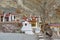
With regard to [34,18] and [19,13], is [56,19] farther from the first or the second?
[19,13]

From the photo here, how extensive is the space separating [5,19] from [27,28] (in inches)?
14.2

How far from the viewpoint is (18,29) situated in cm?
259

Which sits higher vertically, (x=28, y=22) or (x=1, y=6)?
(x=1, y=6)

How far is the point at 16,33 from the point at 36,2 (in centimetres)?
54

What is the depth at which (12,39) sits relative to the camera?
246 centimetres

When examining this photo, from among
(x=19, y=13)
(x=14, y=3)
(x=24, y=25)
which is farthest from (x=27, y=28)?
(x=14, y=3)

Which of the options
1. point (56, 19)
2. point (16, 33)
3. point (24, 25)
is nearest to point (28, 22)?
point (24, 25)

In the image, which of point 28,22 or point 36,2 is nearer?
point 36,2

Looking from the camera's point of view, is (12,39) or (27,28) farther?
(27,28)

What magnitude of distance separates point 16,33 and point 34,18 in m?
0.34

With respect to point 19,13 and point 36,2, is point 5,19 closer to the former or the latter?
point 19,13

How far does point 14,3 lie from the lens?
8.30 ft

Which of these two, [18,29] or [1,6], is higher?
[1,6]

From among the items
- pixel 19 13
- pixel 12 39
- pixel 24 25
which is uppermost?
pixel 19 13
